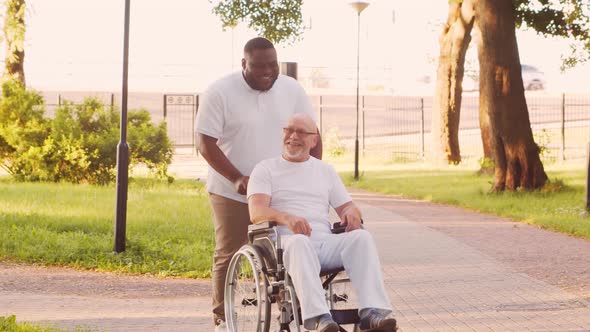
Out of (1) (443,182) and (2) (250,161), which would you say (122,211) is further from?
(1) (443,182)

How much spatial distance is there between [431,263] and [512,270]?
0.80 meters

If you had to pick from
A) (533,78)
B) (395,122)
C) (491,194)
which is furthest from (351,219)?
(533,78)

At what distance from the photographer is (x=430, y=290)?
8.93m

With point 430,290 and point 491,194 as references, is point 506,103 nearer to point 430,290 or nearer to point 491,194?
point 491,194

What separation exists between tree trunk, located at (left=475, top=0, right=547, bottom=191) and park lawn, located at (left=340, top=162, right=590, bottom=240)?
0.38 meters

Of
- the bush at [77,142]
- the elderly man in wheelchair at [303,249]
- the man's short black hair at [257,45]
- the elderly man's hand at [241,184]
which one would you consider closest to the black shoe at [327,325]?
the elderly man in wheelchair at [303,249]

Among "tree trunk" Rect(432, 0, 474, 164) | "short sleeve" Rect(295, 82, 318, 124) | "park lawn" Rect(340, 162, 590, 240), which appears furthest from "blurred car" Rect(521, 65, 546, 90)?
"short sleeve" Rect(295, 82, 318, 124)

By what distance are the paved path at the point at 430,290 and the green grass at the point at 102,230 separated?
0.41 meters

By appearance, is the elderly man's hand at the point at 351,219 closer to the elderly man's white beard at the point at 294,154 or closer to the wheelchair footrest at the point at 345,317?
the elderly man's white beard at the point at 294,154

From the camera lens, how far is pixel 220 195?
6582mm

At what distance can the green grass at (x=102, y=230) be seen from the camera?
10.4 metres

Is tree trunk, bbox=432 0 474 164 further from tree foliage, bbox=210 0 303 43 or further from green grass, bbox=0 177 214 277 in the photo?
green grass, bbox=0 177 214 277

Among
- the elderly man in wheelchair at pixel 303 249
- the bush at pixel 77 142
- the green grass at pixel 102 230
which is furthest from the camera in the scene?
the bush at pixel 77 142

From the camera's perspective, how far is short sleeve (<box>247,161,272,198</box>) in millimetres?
6008
